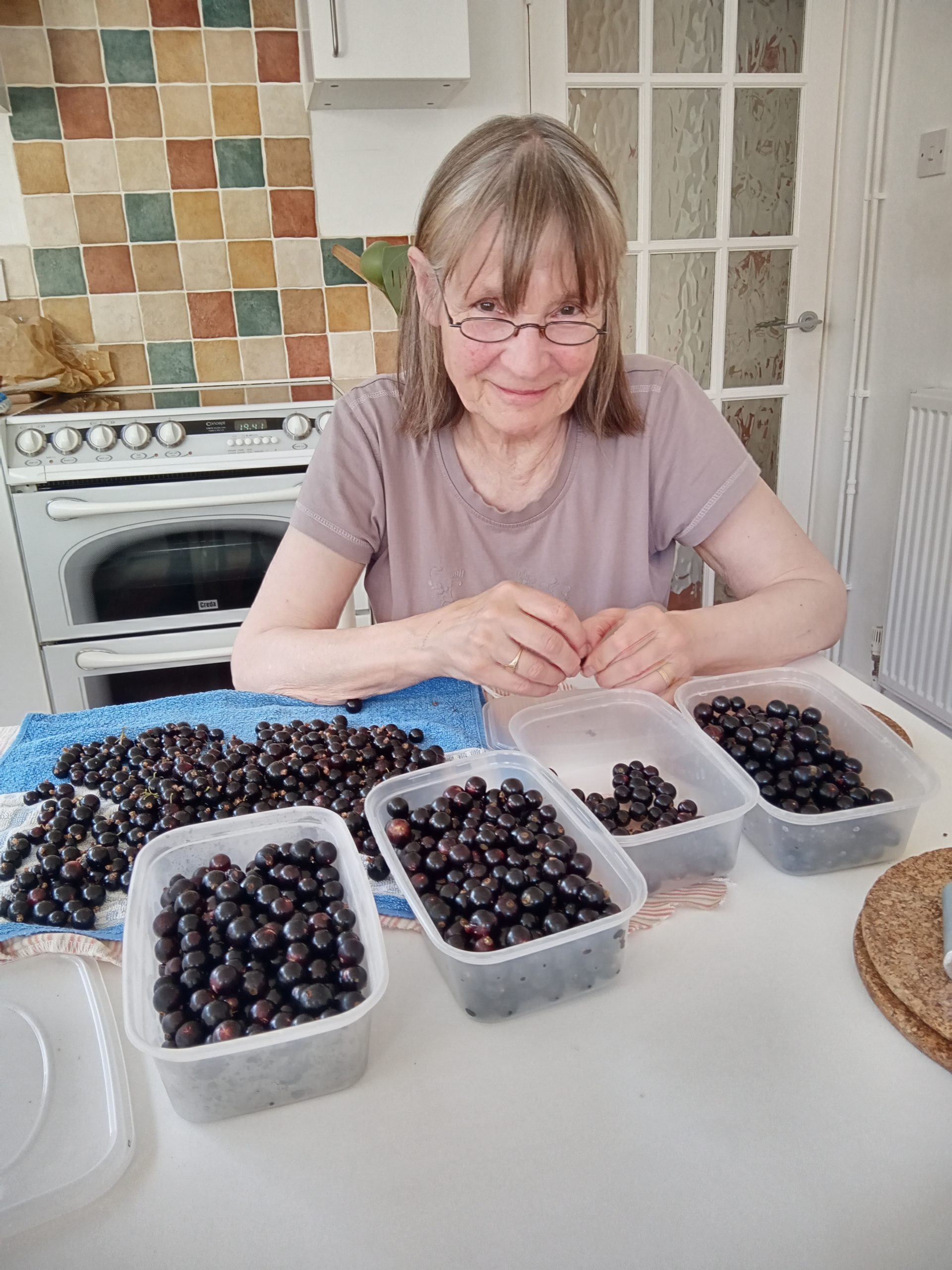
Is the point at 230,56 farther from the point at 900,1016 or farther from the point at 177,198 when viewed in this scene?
the point at 900,1016

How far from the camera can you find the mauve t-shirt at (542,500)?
4.22 ft

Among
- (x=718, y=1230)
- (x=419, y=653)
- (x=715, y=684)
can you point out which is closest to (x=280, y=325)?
(x=419, y=653)

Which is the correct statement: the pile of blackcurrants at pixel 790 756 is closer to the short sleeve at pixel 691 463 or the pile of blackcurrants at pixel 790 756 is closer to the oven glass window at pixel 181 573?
the short sleeve at pixel 691 463

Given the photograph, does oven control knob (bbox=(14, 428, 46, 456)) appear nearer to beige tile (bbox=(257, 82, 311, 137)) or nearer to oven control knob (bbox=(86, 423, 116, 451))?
oven control knob (bbox=(86, 423, 116, 451))

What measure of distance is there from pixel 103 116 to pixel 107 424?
951 mm

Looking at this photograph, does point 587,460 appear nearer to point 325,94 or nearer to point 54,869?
point 54,869

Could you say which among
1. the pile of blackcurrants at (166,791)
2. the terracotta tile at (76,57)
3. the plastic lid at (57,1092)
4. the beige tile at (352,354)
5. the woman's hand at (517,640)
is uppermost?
the terracotta tile at (76,57)

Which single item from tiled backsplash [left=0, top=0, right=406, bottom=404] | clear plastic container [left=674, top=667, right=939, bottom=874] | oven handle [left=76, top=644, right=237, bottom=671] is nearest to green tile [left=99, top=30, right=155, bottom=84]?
tiled backsplash [left=0, top=0, right=406, bottom=404]

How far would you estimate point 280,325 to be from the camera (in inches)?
102

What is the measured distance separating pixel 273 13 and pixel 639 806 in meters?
2.50

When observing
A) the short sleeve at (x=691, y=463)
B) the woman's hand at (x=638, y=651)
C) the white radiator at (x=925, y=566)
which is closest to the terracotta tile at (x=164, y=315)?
the short sleeve at (x=691, y=463)

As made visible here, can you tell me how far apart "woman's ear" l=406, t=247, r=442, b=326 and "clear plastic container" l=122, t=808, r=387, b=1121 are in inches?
31.2

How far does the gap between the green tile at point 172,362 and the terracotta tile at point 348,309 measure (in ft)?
1.40

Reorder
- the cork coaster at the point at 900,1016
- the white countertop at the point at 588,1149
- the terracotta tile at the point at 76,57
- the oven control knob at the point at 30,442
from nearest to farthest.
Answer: the white countertop at the point at 588,1149 → the cork coaster at the point at 900,1016 → the oven control knob at the point at 30,442 → the terracotta tile at the point at 76,57
